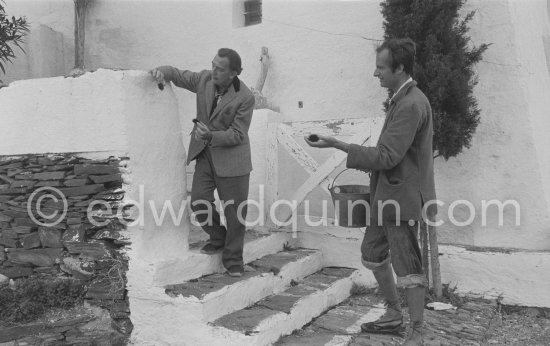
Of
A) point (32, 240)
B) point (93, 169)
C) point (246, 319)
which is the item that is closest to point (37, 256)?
point (32, 240)

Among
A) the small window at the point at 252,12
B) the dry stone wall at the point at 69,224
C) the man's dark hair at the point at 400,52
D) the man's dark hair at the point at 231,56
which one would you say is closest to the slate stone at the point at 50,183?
the dry stone wall at the point at 69,224

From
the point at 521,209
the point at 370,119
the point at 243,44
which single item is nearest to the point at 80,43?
the point at 243,44

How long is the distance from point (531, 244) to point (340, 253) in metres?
1.85

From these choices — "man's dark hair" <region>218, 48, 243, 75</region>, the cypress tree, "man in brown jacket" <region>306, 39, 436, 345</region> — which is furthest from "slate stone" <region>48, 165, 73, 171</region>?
the cypress tree

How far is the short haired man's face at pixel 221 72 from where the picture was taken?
3.83m

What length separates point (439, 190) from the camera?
538 centimetres

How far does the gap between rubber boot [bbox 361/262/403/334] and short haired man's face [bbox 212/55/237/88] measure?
71.1 inches

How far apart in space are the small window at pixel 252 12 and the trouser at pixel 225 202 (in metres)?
3.17

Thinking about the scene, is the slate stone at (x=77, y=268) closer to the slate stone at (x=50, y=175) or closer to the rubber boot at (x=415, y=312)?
the slate stone at (x=50, y=175)

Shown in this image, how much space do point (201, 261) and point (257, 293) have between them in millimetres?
515

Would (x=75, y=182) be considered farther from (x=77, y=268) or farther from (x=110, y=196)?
(x=77, y=268)

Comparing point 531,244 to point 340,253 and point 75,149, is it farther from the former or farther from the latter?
point 75,149

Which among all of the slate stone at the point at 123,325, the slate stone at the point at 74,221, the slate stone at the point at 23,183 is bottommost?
the slate stone at the point at 123,325

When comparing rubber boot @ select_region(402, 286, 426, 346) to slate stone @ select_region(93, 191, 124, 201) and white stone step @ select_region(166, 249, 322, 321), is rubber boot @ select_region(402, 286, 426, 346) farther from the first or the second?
slate stone @ select_region(93, 191, 124, 201)
